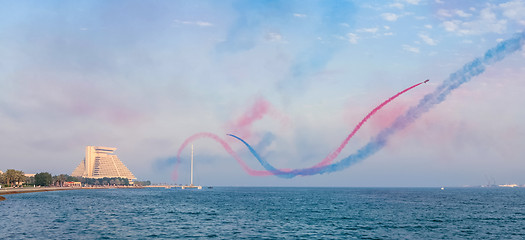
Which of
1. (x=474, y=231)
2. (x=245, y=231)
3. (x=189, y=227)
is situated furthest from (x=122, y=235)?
(x=474, y=231)

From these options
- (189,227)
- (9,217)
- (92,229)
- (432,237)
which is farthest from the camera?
(9,217)

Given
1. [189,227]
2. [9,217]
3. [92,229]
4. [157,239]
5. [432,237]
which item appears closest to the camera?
[157,239]

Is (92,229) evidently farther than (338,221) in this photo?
No

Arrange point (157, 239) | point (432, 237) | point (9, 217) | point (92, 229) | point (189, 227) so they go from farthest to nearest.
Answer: point (9, 217) < point (189, 227) < point (92, 229) < point (432, 237) < point (157, 239)

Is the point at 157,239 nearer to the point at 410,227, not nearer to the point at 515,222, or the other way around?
the point at 410,227

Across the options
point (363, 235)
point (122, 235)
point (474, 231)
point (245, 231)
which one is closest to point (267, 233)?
point (245, 231)

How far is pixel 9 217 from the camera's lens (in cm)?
8738

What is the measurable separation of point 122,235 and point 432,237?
4596cm

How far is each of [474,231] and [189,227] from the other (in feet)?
159

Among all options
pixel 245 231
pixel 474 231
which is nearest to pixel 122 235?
pixel 245 231

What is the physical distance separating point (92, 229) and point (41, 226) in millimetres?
9293

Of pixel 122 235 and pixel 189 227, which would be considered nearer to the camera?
pixel 122 235

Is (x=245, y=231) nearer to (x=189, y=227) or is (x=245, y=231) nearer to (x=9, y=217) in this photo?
(x=189, y=227)

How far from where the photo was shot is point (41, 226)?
2889 inches
